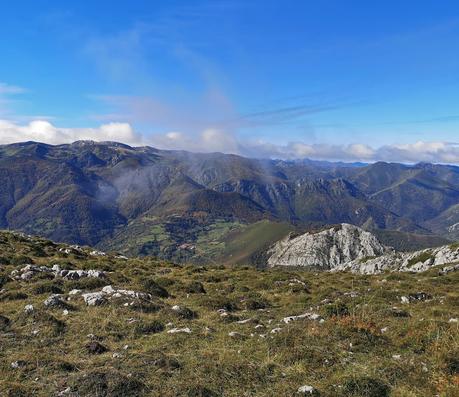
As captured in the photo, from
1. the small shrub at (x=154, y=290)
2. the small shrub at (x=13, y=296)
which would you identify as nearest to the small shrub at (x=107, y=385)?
the small shrub at (x=13, y=296)

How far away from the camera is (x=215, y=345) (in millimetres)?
14172

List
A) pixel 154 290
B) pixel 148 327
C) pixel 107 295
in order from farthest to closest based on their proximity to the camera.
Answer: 1. pixel 154 290
2. pixel 107 295
3. pixel 148 327

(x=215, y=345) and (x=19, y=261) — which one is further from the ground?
(x=215, y=345)

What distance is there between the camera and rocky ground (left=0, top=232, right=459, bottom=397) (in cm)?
1056

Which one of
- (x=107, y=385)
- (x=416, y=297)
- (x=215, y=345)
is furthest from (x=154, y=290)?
(x=416, y=297)

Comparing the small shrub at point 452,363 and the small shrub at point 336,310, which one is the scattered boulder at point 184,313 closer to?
the small shrub at point 336,310

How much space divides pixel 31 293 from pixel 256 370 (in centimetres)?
1559

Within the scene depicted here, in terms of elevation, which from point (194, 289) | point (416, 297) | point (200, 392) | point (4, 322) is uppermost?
point (200, 392)

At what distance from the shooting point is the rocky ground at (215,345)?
10562mm

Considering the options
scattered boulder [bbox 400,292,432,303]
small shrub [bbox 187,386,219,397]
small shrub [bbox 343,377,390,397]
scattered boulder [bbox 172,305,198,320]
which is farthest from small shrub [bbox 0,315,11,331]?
scattered boulder [bbox 400,292,432,303]

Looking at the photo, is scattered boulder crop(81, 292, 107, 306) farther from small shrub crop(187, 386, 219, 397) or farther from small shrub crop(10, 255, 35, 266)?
small shrub crop(10, 255, 35, 266)

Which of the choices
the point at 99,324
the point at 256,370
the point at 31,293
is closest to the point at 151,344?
the point at 99,324

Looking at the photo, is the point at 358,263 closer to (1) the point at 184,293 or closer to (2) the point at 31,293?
(1) the point at 184,293

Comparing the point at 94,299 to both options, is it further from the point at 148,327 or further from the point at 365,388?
the point at 365,388
